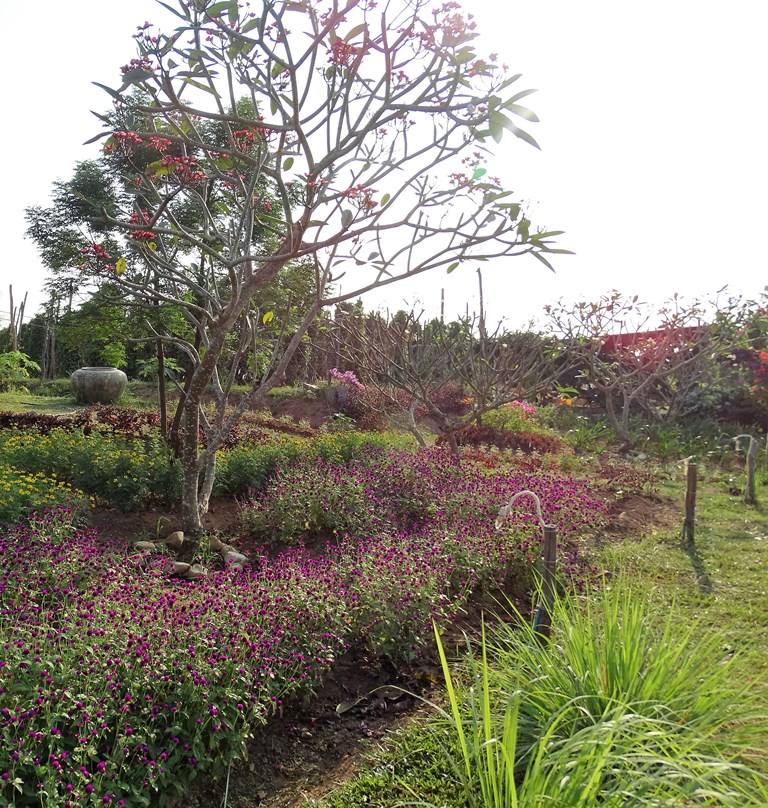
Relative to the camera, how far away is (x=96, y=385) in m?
13.9

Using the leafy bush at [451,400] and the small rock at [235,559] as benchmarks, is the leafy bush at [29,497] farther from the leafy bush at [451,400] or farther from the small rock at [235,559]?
the leafy bush at [451,400]

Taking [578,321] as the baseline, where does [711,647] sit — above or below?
below

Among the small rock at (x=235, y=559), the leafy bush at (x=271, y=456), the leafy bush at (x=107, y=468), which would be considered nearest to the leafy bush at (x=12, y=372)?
the leafy bush at (x=271, y=456)

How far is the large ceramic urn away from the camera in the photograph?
13906 millimetres

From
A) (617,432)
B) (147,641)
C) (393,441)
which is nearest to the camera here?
(147,641)

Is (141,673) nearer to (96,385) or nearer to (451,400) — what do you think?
(451,400)

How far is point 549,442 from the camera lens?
1023cm

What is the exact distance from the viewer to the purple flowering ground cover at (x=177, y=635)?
7.38ft

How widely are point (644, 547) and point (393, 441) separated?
153 inches

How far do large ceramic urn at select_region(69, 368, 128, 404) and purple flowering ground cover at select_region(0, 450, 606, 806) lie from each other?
10.2 meters

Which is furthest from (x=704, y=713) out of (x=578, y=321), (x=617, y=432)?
(x=578, y=321)

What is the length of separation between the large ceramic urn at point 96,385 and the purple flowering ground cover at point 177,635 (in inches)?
403

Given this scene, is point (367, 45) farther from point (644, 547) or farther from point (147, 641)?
point (644, 547)

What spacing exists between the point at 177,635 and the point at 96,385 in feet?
40.5
